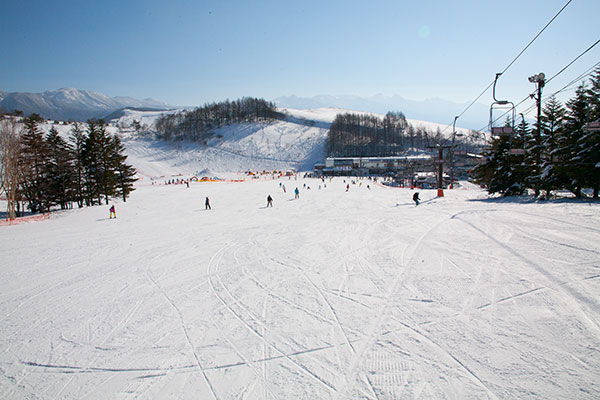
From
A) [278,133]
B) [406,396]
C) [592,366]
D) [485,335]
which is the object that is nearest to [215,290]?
[406,396]

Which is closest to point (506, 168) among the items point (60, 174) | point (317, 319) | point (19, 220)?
point (317, 319)

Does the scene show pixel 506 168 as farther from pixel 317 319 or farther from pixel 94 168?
pixel 94 168

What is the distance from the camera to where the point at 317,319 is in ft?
19.4

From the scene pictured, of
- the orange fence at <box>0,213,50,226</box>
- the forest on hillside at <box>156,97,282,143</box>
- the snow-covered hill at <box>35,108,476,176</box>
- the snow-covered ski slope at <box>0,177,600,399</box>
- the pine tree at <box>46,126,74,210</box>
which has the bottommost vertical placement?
the orange fence at <box>0,213,50,226</box>

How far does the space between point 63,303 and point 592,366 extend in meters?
11.0

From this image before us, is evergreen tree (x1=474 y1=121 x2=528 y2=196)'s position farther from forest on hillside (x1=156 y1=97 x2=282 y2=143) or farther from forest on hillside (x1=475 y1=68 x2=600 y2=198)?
forest on hillside (x1=156 y1=97 x2=282 y2=143)

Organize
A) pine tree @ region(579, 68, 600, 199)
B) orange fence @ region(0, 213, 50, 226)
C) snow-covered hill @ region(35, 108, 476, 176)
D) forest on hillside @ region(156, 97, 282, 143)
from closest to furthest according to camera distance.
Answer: pine tree @ region(579, 68, 600, 199)
orange fence @ region(0, 213, 50, 226)
snow-covered hill @ region(35, 108, 476, 176)
forest on hillside @ region(156, 97, 282, 143)

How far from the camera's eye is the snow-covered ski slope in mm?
4223

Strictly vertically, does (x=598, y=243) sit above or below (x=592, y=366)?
above

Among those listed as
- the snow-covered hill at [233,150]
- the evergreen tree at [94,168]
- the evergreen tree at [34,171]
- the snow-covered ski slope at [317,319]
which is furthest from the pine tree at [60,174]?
the snow-covered hill at [233,150]

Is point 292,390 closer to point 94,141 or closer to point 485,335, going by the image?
point 485,335

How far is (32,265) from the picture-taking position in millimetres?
10789

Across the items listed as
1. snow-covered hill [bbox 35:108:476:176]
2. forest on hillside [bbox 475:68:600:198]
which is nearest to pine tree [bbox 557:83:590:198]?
forest on hillside [bbox 475:68:600:198]

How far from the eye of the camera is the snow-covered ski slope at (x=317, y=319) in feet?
13.9
